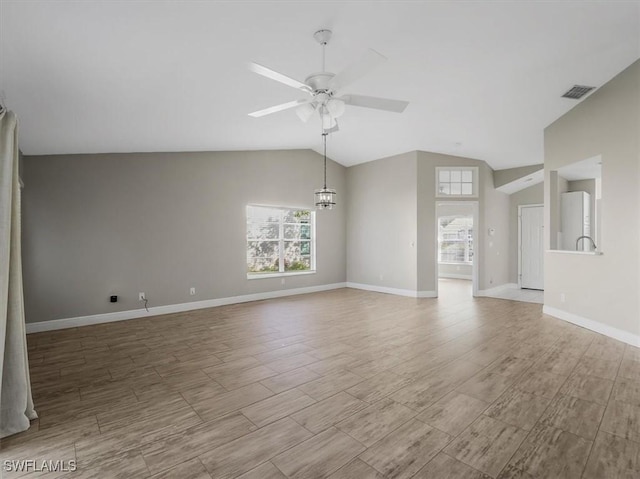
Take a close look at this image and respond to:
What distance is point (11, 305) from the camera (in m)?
2.19

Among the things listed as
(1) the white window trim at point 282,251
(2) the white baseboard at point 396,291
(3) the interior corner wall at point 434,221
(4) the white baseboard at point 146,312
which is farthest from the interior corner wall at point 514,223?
(4) the white baseboard at point 146,312

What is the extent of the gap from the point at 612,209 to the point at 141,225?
6.72 meters

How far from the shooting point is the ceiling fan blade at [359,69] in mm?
2114

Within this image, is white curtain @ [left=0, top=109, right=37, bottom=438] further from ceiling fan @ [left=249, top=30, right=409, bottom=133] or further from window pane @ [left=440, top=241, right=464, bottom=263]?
window pane @ [left=440, top=241, right=464, bottom=263]

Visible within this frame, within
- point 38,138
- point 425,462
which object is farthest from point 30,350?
point 425,462

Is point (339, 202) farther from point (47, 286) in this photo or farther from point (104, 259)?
point (47, 286)

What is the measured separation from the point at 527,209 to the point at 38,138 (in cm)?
962

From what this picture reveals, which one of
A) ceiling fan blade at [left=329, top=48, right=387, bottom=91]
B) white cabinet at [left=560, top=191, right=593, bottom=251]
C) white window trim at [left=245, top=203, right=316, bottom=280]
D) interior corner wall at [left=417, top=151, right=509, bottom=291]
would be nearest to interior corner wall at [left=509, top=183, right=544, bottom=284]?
interior corner wall at [left=417, top=151, right=509, bottom=291]

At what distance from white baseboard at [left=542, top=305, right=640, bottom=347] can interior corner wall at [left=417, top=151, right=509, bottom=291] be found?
2.11m

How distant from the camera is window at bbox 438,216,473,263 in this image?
10242 millimetres

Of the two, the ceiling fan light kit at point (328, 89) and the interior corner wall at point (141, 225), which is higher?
the ceiling fan light kit at point (328, 89)

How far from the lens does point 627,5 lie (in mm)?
2607

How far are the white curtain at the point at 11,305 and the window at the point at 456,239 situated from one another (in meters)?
10.3

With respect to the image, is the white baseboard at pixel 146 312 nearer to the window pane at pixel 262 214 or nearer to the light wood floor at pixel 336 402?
the light wood floor at pixel 336 402
